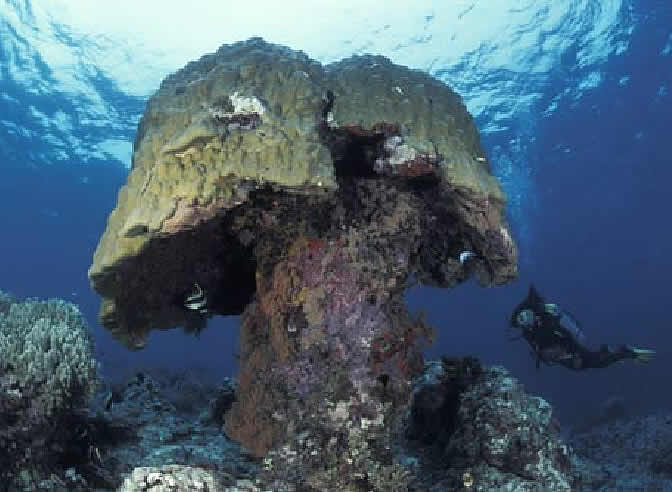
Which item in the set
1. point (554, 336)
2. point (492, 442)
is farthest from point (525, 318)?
point (492, 442)

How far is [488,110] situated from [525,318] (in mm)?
20132

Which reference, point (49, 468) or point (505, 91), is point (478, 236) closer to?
point (49, 468)

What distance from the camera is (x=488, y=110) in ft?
85.4

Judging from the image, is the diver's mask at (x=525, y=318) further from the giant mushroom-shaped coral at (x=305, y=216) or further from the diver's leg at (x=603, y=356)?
the giant mushroom-shaped coral at (x=305, y=216)

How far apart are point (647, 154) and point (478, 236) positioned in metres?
34.0

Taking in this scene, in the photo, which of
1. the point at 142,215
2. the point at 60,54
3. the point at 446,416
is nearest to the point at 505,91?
the point at 60,54

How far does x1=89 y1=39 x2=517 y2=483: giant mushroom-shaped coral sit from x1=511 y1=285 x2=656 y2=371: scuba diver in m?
4.04

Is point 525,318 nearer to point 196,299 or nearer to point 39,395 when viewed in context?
point 196,299

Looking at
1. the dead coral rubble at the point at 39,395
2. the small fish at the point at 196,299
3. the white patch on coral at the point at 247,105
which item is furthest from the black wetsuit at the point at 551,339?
the dead coral rubble at the point at 39,395

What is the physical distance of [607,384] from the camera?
137 ft

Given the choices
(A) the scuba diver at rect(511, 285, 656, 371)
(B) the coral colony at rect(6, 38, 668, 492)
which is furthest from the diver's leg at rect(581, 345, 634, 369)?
(B) the coral colony at rect(6, 38, 668, 492)

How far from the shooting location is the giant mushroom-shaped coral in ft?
11.9

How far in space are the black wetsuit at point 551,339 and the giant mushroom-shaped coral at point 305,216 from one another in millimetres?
4077

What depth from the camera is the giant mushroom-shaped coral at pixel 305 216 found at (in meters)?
3.63
